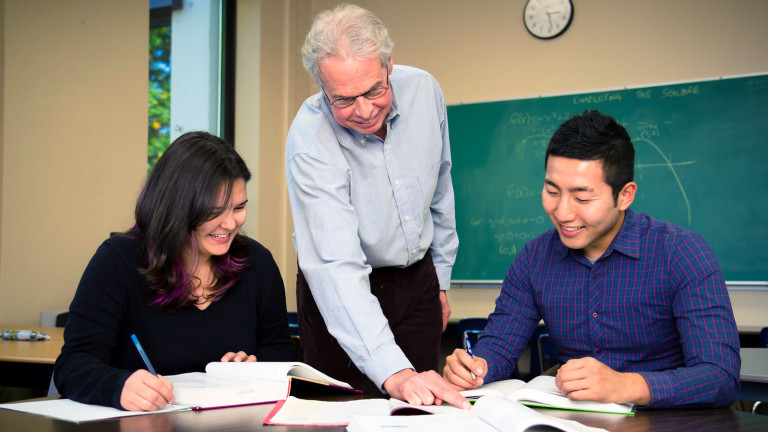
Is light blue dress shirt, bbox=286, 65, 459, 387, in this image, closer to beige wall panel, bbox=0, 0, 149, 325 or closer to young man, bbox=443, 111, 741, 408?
young man, bbox=443, 111, 741, 408

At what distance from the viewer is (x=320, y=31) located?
1.52 m

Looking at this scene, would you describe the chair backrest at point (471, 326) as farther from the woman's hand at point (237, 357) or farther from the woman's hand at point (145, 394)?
the woman's hand at point (145, 394)

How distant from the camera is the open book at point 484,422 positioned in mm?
971

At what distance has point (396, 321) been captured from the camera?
1842 millimetres

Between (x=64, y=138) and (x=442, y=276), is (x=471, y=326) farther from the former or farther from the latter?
(x=64, y=138)

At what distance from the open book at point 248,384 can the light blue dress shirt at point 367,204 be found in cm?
10

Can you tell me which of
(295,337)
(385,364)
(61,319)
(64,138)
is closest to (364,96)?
(385,364)

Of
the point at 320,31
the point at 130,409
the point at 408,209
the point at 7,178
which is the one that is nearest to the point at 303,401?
the point at 130,409

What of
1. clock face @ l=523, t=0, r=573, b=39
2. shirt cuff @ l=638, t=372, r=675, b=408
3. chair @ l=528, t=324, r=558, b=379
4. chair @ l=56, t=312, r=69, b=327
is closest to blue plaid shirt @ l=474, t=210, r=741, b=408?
shirt cuff @ l=638, t=372, r=675, b=408

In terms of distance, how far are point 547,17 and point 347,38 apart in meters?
3.75

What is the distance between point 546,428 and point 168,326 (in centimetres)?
96

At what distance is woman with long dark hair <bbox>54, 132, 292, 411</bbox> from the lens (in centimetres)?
152

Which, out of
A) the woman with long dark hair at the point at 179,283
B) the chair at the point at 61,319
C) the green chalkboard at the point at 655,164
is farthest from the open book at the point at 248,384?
the green chalkboard at the point at 655,164

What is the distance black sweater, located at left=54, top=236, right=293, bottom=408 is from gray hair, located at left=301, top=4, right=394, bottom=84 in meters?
0.61
